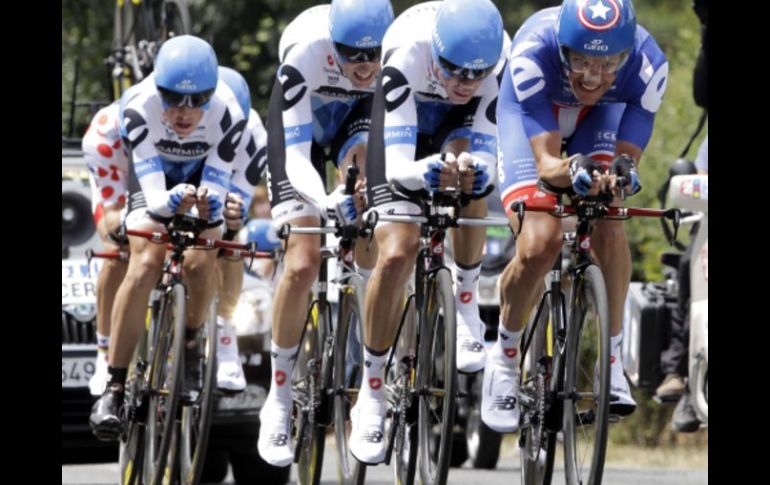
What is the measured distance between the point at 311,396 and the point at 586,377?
246 cm

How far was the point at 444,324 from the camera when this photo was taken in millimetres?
8883

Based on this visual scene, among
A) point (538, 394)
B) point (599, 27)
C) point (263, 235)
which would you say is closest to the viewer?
point (599, 27)

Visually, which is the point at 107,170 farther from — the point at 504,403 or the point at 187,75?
the point at 504,403

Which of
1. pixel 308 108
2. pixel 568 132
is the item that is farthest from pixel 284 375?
pixel 568 132

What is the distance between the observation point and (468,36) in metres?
8.98

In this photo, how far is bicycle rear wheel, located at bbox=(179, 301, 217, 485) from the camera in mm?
10500

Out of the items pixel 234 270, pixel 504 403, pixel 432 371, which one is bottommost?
pixel 504 403

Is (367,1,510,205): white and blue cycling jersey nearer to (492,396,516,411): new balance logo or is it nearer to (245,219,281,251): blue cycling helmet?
(492,396,516,411): new balance logo

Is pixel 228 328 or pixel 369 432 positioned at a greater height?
pixel 228 328

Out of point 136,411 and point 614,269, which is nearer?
point 614,269
